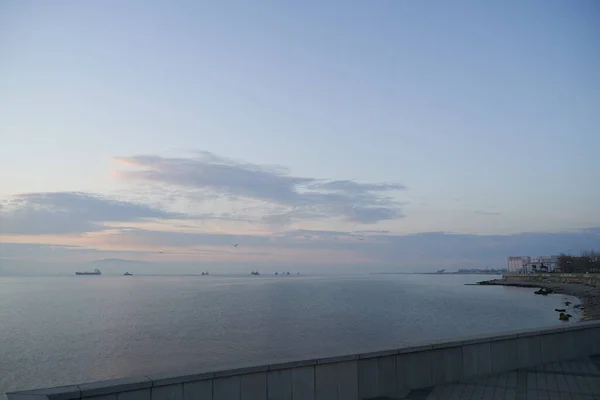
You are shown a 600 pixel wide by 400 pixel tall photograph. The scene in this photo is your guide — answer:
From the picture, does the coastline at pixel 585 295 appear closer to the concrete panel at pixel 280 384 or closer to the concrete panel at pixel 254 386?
the concrete panel at pixel 280 384

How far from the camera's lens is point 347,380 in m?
7.80

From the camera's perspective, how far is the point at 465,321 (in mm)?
45031

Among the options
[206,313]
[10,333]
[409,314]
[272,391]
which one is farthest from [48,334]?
[272,391]

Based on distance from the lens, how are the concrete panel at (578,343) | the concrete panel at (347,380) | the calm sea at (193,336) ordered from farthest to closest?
1. the calm sea at (193,336)
2. the concrete panel at (578,343)
3. the concrete panel at (347,380)

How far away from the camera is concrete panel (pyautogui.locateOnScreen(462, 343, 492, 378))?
927cm

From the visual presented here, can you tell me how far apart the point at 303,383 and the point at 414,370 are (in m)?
2.30

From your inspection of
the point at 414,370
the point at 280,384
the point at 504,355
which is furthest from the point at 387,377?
the point at 504,355

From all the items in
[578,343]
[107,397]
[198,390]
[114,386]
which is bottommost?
[578,343]

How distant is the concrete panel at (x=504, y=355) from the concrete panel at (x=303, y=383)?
A: 4.26 metres

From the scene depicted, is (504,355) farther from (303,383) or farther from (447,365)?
(303,383)

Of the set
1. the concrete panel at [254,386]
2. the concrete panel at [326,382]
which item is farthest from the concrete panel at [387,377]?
the concrete panel at [254,386]

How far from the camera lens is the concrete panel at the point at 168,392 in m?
6.25

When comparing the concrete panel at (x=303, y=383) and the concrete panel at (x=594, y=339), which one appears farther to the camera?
the concrete panel at (x=594, y=339)

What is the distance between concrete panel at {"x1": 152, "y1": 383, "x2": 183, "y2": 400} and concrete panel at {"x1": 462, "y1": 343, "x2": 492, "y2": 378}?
552 cm
